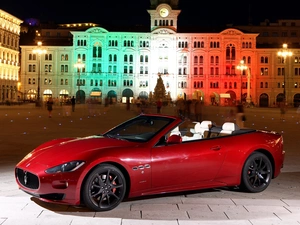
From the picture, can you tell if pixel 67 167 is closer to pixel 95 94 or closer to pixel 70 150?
pixel 70 150

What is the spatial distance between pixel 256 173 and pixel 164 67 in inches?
3967

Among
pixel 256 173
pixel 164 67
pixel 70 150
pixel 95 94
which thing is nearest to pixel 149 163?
pixel 70 150

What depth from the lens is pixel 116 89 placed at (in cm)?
10744

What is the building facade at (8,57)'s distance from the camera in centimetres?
8944

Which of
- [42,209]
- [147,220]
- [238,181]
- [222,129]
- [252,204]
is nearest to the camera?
[147,220]

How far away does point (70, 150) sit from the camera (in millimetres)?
6996

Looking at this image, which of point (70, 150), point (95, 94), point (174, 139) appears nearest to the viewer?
point (70, 150)

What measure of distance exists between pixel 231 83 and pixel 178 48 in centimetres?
1500

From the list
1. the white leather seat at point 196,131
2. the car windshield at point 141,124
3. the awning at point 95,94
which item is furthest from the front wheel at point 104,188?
the awning at point 95,94

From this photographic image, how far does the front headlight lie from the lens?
654 cm

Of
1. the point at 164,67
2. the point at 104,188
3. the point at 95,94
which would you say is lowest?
the point at 104,188

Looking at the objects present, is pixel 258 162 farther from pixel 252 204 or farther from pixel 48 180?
pixel 48 180

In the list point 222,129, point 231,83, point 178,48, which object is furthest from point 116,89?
point 222,129

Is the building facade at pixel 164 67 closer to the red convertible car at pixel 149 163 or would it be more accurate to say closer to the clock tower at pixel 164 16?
the clock tower at pixel 164 16
